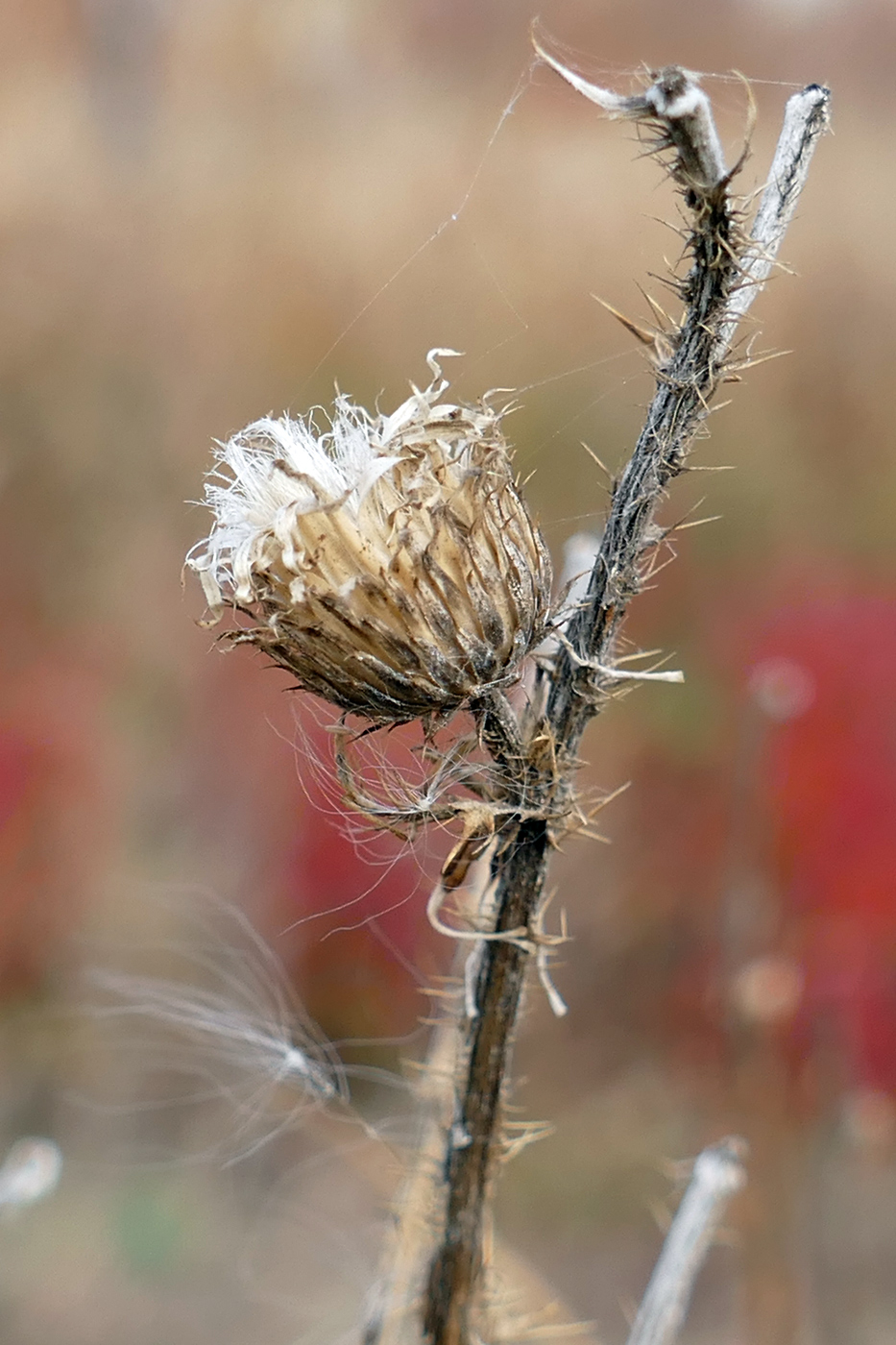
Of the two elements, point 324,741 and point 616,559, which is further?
point 324,741

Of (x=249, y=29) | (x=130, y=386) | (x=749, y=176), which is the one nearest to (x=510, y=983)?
(x=749, y=176)

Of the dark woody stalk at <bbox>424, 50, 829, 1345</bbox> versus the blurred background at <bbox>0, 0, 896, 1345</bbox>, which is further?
the blurred background at <bbox>0, 0, 896, 1345</bbox>

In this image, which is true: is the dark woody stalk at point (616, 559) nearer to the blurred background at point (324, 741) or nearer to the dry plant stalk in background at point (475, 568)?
the dry plant stalk in background at point (475, 568)

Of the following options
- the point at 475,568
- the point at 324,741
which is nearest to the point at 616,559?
the point at 475,568

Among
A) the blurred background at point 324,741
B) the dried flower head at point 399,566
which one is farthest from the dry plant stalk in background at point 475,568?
the blurred background at point 324,741

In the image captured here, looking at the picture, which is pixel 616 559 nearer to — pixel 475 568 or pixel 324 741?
pixel 475 568

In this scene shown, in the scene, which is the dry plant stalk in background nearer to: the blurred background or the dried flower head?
the dried flower head

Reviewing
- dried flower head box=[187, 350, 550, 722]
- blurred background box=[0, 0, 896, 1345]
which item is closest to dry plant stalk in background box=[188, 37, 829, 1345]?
dried flower head box=[187, 350, 550, 722]
